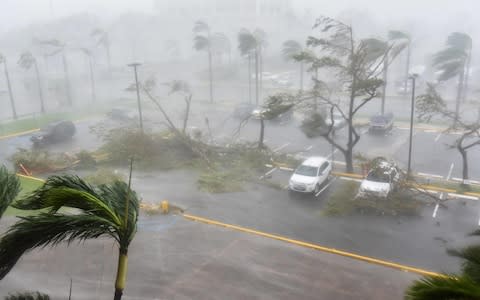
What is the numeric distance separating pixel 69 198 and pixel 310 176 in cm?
1763

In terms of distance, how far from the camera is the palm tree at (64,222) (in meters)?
5.47

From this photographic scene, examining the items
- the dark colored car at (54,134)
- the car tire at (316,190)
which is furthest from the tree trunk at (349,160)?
the dark colored car at (54,134)

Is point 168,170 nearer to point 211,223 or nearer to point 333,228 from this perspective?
point 211,223

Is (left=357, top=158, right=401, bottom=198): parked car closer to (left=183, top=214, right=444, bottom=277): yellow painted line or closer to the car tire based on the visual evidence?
the car tire

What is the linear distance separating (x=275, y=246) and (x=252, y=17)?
106m

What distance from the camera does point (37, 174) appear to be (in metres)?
25.8

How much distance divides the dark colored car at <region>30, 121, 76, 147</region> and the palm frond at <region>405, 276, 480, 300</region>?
1247 inches

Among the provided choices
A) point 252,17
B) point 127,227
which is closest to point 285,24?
point 252,17

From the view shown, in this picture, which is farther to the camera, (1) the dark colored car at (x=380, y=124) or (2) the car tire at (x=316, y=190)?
(1) the dark colored car at (x=380, y=124)

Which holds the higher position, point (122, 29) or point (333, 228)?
point (122, 29)

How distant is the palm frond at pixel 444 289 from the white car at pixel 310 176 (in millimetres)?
16760

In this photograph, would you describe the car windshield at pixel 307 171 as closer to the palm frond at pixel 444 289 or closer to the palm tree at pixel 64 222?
the palm tree at pixel 64 222

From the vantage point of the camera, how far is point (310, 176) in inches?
875

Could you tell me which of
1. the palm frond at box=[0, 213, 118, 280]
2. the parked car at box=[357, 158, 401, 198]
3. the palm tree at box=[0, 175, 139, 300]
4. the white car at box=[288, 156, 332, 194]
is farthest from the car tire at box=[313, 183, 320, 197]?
the palm frond at box=[0, 213, 118, 280]
